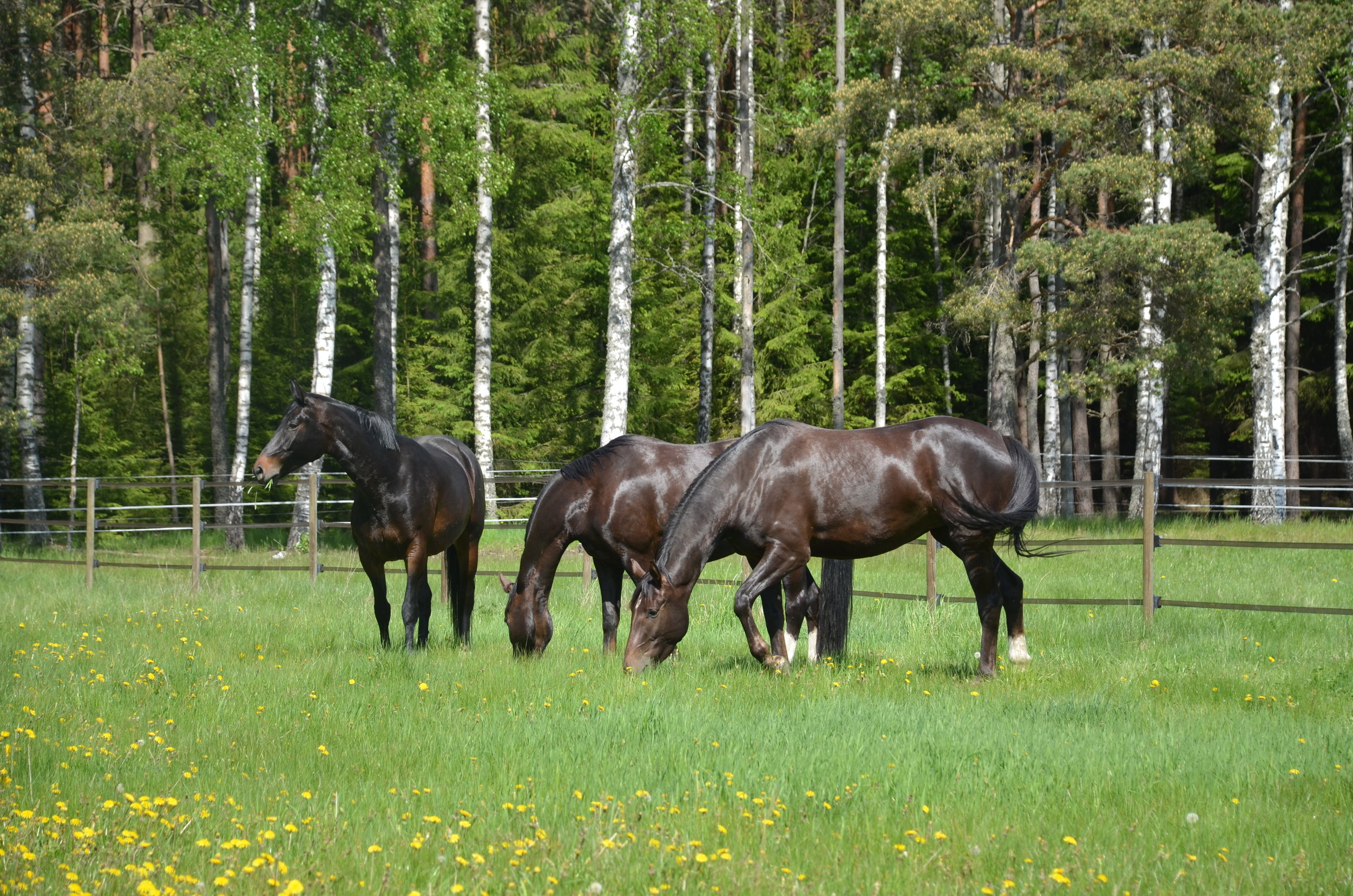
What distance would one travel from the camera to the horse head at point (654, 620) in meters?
7.27

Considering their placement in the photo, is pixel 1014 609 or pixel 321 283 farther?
pixel 321 283

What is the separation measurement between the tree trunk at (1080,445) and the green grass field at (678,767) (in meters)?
14.7

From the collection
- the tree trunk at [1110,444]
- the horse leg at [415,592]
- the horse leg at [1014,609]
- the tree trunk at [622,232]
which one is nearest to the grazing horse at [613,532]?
the horse leg at [415,592]

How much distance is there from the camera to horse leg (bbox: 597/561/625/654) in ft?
29.1

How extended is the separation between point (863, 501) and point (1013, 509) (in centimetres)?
100

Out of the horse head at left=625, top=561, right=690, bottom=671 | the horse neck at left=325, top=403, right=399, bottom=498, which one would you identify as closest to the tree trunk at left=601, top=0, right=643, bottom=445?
the horse neck at left=325, top=403, right=399, bottom=498

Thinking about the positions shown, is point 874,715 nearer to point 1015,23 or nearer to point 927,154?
point 1015,23

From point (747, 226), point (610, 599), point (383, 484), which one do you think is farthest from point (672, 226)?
point (383, 484)

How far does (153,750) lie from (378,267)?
49.5 ft

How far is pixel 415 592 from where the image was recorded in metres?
8.73

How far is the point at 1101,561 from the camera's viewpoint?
48.3 feet

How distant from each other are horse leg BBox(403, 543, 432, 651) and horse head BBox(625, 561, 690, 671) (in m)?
2.08

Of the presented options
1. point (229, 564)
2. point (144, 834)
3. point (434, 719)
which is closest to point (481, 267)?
point (229, 564)

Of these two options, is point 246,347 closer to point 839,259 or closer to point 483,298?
point 483,298
